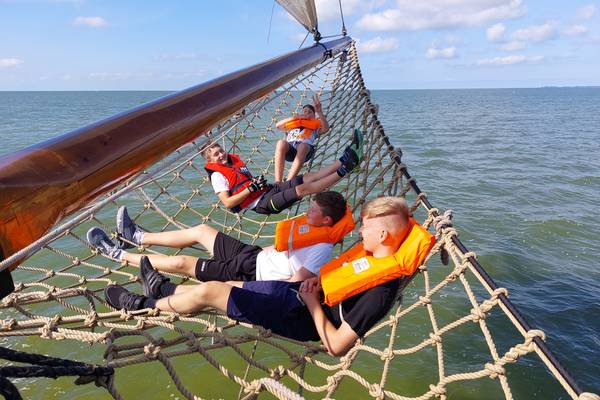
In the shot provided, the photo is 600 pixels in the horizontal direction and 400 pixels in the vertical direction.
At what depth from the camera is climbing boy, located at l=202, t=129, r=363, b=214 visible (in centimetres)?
330

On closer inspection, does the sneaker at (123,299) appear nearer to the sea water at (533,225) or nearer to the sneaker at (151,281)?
the sneaker at (151,281)

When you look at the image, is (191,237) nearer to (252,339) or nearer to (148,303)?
(148,303)

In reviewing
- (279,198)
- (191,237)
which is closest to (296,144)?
(279,198)

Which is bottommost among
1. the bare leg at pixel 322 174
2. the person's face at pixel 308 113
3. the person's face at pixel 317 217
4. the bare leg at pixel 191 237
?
the bare leg at pixel 191 237

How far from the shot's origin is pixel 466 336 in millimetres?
3990

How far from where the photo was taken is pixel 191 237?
3.01 metres

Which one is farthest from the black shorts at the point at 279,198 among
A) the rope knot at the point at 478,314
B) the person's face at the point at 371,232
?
the rope knot at the point at 478,314

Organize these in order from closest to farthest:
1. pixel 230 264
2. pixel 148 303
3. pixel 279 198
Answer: pixel 148 303, pixel 230 264, pixel 279 198

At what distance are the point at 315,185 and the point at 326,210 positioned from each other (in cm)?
84

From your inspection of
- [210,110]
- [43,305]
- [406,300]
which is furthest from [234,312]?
[43,305]

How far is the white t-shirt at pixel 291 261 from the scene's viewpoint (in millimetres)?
2424

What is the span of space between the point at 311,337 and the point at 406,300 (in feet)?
8.47

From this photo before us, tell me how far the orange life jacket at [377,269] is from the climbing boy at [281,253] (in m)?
0.43

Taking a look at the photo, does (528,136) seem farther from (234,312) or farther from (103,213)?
(234,312)
